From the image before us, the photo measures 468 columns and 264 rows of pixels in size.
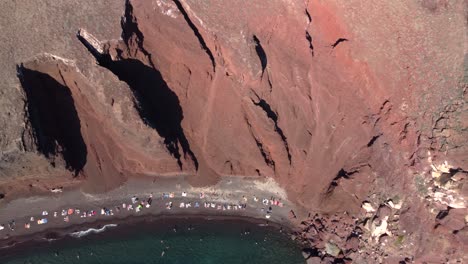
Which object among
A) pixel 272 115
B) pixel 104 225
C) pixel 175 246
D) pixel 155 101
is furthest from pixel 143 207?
pixel 272 115

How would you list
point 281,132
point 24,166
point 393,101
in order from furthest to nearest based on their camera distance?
point 281,132 → point 393,101 → point 24,166

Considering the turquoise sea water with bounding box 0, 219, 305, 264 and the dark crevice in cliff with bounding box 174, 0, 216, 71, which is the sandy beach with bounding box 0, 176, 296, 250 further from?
the dark crevice in cliff with bounding box 174, 0, 216, 71

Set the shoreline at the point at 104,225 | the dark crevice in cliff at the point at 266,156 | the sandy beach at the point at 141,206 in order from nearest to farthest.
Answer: the shoreline at the point at 104,225 → the sandy beach at the point at 141,206 → the dark crevice in cliff at the point at 266,156

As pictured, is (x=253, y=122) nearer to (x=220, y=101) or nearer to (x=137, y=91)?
(x=220, y=101)

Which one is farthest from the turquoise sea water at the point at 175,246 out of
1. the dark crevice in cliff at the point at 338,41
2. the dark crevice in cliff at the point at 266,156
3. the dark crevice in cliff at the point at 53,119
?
the dark crevice in cliff at the point at 338,41

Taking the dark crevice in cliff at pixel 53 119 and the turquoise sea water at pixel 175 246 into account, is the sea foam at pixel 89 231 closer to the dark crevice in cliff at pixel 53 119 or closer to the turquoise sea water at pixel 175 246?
the turquoise sea water at pixel 175 246

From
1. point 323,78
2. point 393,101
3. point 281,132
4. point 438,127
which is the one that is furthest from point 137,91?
point 438,127
